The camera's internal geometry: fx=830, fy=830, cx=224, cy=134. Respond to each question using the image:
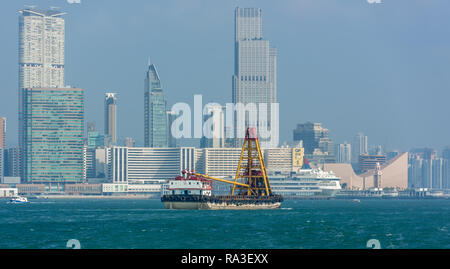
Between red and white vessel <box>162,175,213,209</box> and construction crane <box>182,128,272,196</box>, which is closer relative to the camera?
red and white vessel <box>162,175,213,209</box>

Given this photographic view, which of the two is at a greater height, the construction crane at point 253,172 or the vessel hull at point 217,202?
the construction crane at point 253,172

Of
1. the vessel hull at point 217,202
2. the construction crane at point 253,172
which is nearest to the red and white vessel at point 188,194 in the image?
the vessel hull at point 217,202

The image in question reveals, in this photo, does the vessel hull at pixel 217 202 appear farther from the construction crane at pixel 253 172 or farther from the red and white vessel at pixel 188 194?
the construction crane at pixel 253 172

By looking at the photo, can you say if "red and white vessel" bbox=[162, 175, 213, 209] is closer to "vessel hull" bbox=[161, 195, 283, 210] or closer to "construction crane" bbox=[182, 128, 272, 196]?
"vessel hull" bbox=[161, 195, 283, 210]

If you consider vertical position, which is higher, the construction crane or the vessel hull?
the construction crane

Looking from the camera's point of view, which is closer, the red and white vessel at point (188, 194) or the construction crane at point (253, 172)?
the red and white vessel at point (188, 194)

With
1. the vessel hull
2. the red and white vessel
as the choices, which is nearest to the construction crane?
the vessel hull
